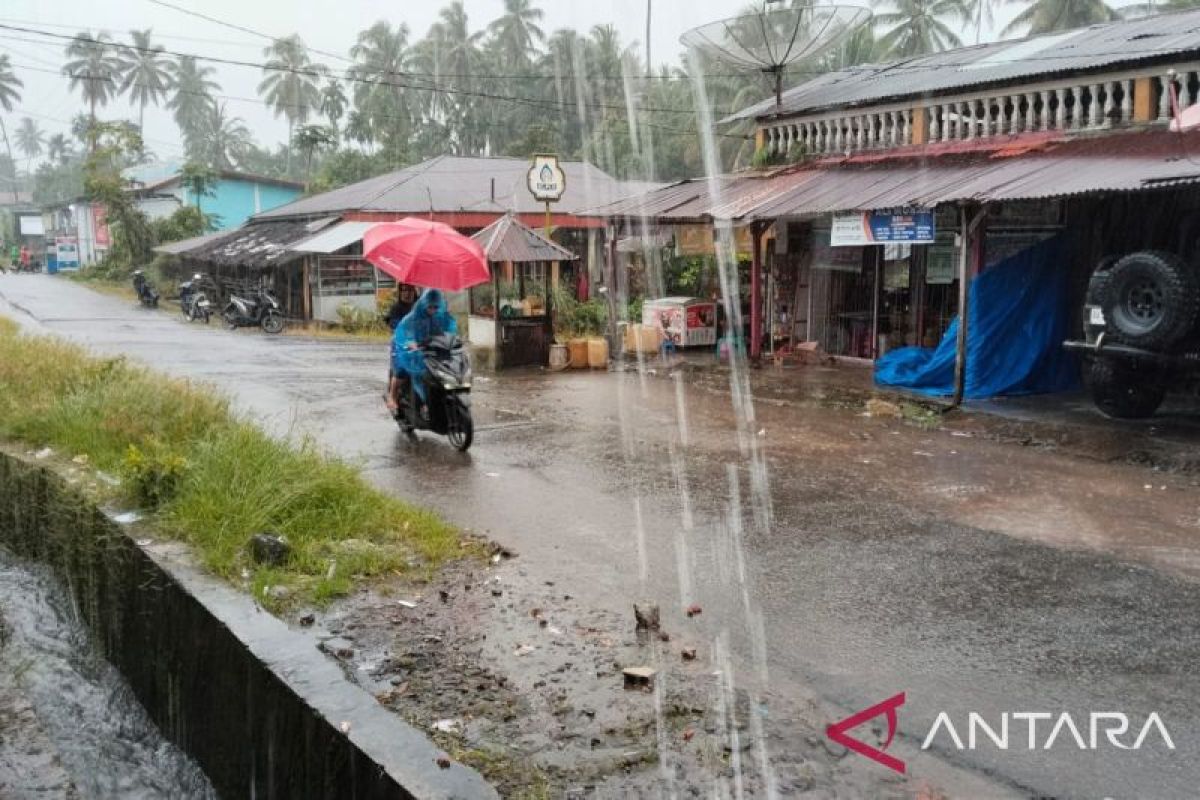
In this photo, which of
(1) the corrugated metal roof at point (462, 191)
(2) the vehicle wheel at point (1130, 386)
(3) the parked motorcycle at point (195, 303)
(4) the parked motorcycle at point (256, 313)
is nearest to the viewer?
(2) the vehicle wheel at point (1130, 386)

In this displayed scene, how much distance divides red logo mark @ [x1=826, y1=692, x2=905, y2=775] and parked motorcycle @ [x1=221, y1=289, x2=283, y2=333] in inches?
913

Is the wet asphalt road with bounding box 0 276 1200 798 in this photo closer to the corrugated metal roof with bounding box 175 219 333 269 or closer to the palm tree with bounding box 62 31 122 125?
the corrugated metal roof with bounding box 175 219 333 269

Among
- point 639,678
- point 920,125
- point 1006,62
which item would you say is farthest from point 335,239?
point 639,678

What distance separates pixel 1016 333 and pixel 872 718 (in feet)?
32.3

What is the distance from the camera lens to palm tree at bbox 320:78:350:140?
64500 mm

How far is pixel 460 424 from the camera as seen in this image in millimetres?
9766

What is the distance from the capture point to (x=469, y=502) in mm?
7859

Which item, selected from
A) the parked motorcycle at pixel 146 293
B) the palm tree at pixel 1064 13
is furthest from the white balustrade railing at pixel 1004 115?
the palm tree at pixel 1064 13

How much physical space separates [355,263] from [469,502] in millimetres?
19428

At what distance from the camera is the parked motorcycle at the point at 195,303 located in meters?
28.3

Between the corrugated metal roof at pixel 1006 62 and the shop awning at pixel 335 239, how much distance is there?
1043 centimetres

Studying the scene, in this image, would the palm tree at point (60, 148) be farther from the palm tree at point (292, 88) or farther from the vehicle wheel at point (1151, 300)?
the vehicle wheel at point (1151, 300)

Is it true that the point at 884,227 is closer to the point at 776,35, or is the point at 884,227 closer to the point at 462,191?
the point at 776,35

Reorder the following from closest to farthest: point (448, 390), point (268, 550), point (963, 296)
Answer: point (268, 550)
point (448, 390)
point (963, 296)
